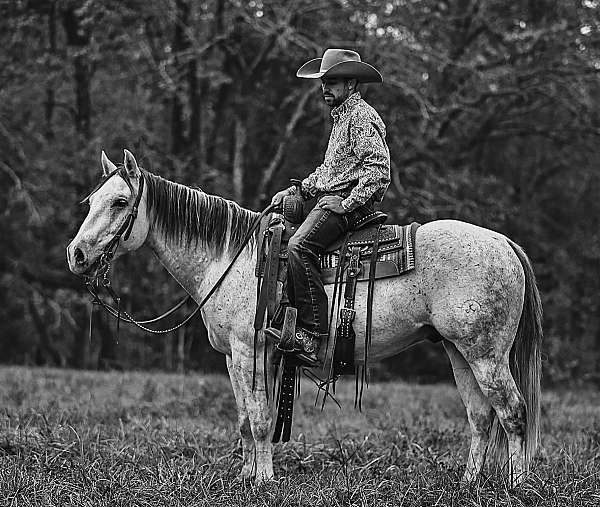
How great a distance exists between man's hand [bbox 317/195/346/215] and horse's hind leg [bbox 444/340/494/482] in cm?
127

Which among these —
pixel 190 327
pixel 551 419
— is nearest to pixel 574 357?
pixel 190 327

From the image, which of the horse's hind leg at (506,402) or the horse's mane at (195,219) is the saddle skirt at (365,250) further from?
the horse's hind leg at (506,402)

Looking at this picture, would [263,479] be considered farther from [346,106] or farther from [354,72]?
[354,72]

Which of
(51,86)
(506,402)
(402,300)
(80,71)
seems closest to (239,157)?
(80,71)

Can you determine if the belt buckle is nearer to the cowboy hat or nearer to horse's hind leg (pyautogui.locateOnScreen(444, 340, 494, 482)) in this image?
horse's hind leg (pyautogui.locateOnScreen(444, 340, 494, 482))

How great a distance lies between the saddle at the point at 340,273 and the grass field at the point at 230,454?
0.75 m

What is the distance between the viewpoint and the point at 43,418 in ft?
24.2

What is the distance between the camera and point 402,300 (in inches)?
227

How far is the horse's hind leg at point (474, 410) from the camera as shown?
5.88 m

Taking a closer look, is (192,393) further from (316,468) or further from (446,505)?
(446,505)

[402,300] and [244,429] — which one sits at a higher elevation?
[402,300]

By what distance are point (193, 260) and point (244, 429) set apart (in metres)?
1.31

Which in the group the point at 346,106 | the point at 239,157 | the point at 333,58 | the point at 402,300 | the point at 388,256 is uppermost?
the point at 239,157

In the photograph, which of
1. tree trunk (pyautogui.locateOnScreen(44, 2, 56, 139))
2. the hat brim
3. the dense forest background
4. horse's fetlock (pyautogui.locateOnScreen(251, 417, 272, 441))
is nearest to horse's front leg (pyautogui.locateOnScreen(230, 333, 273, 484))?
horse's fetlock (pyautogui.locateOnScreen(251, 417, 272, 441))
